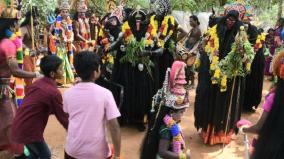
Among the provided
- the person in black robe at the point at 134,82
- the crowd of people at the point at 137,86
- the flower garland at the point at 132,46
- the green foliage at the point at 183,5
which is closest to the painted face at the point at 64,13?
the crowd of people at the point at 137,86

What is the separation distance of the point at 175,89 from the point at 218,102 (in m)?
2.44

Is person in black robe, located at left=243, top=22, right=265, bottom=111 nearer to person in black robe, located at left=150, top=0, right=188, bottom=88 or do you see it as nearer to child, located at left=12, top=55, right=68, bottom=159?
person in black robe, located at left=150, top=0, right=188, bottom=88

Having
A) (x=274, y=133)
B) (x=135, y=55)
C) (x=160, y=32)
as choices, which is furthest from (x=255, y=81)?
(x=274, y=133)

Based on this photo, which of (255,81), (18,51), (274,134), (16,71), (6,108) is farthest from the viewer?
(255,81)

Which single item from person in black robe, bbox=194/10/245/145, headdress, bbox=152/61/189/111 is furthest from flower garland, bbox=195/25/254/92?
→ headdress, bbox=152/61/189/111

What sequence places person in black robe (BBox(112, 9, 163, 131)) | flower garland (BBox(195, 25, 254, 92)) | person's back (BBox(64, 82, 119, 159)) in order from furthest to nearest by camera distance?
person in black robe (BBox(112, 9, 163, 131))
flower garland (BBox(195, 25, 254, 92))
person's back (BBox(64, 82, 119, 159))

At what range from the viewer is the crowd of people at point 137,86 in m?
3.06

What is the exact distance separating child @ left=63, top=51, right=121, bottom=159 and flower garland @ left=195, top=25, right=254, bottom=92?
8.65 ft

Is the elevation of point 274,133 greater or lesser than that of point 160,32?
lesser

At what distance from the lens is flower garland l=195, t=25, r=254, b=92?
5211mm

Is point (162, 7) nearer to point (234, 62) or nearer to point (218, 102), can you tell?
point (234, 62)

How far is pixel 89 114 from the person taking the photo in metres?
3.02

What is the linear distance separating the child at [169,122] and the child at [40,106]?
0.86 metres

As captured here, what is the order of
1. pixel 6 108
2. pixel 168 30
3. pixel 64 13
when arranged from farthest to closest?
1. pixel 64 13
2. pixel 168 30
3. pixel 6 108
